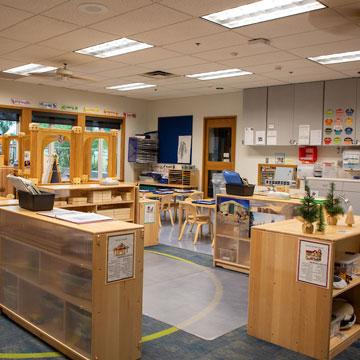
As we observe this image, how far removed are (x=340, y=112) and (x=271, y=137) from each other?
1467mm

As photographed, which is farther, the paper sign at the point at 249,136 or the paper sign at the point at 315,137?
the paper sign at the point at 249,136

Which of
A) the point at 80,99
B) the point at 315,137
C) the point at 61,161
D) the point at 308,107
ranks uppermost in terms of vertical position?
the point at 80,99

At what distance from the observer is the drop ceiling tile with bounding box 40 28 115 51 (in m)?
5.22

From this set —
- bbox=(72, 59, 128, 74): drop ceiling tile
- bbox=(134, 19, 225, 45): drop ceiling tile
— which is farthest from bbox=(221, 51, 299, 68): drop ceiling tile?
bbox=(72, 59, 128, 74): drop ceiling tile

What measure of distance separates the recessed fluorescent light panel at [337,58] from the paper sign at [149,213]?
10.8ft

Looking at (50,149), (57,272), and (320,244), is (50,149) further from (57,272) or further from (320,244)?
(320,244)

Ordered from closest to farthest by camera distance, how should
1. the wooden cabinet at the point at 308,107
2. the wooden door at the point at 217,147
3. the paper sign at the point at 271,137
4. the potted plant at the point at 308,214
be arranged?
the potted plant at the point at 308,214 < the wooden cabinet at the point at 308,107 < the paper sign at the point at 271,137 < the wooden door at the point at 217,147

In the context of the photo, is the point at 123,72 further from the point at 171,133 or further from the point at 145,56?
the point at 171,133

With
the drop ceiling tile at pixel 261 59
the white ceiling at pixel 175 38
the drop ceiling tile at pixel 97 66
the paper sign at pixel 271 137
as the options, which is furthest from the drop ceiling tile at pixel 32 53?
the paper sign at pixel 271 137

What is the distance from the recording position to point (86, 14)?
14.8 feet

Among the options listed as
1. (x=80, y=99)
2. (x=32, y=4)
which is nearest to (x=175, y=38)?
(x=32, y=4)

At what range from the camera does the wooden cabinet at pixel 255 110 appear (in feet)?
29.3

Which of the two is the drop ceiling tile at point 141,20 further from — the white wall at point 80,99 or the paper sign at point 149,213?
the white wall at point 80,99

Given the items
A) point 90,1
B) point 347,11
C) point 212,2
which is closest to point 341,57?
point 347,11
